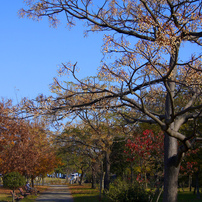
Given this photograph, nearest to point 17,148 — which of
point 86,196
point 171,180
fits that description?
point 86,196

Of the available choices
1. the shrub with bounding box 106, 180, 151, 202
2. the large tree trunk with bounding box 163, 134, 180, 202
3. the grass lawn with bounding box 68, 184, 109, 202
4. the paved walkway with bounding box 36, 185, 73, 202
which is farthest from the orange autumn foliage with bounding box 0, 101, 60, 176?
the large tree trunk with bounding box 163, 134, 180, 202

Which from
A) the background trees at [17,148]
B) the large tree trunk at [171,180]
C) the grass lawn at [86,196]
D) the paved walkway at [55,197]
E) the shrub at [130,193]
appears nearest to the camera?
the large tree trunk at [171,180]

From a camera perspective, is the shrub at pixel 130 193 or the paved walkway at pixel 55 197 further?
the paved walkway at pixel 55 197

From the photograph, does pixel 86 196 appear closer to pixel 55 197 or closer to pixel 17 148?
pixel 55 197

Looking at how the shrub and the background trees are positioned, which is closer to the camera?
the shrub

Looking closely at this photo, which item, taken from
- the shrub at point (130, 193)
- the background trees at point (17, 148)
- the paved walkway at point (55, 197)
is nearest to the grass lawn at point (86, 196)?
the paved walkway at point (55, 197)

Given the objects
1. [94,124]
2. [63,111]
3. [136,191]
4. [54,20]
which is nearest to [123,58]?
[63,111]

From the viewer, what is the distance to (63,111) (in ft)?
26.6

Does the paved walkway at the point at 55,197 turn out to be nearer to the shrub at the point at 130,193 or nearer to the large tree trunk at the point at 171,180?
the shrub at the point at 130,193

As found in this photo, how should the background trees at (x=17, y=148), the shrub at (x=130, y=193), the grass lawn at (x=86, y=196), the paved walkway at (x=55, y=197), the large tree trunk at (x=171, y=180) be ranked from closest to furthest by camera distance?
the large tree trunk at (x=171, y=180) < the shrub at (x=130, y=193) < the grass lawn at (x=86, y=196) < the paved walkway at (x=55, y=197) < the background trees at (x=17, y=148)

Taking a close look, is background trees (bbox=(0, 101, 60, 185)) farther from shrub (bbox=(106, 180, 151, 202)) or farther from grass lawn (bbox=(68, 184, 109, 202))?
shrub (bbox=(106, 180, 151, 202))

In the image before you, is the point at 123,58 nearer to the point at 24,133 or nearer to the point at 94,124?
the point at 94,124

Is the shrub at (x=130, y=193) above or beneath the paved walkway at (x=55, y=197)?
above

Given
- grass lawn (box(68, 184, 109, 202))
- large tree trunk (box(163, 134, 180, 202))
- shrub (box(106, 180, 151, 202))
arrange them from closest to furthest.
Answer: large tree trunk (box(163, 134, 180, 202)), shrub (box(106, 180, 151, 202)), grass lawn (box(68, 184, 109, 202))
